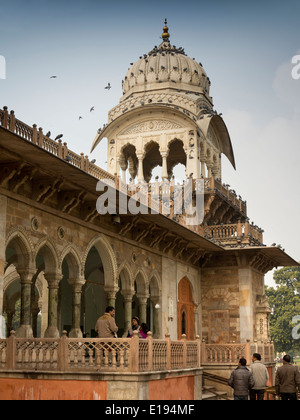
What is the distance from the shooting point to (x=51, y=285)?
1466 centimetres

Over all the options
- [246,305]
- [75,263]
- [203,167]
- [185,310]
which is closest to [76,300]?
[75,263]

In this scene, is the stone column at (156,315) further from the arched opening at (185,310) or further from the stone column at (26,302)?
the stone column at (26,302)

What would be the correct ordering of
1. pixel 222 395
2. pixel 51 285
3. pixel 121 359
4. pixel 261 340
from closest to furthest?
pixel 121 359, pixel 51 285, pixel 222 395, pixel 261 340

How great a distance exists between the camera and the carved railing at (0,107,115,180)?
12094 millimetres

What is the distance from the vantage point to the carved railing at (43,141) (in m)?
12.1

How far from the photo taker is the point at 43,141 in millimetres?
13336

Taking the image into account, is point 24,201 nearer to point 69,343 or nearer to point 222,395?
point 69,343

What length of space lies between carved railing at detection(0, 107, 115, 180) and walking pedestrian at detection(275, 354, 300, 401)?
5.50 meters

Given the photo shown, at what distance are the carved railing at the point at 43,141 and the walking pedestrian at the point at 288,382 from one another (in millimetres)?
5498

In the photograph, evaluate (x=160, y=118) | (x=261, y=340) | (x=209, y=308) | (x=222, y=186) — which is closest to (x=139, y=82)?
(x=160, y=118)

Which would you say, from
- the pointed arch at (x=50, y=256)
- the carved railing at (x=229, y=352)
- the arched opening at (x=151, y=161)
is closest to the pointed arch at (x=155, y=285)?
the carved railing at (x=229, y=352)

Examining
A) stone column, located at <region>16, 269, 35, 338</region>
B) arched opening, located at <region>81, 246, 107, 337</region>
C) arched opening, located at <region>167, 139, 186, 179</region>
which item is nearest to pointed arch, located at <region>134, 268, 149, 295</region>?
arched opening, located at <region>81, 246, 107, 337</region>

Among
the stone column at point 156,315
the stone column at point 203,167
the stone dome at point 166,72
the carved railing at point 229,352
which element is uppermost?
the stone dome at point 166,72
